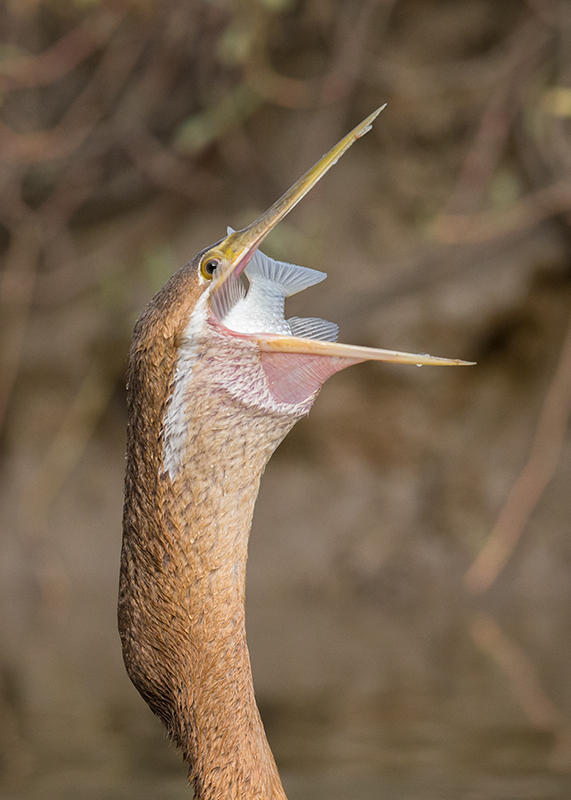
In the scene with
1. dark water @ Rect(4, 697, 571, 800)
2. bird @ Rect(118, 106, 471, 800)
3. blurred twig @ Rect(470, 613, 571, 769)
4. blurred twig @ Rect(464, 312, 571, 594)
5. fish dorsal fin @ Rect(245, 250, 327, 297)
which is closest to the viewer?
bird @ Rect(118, 106, 471, 800)

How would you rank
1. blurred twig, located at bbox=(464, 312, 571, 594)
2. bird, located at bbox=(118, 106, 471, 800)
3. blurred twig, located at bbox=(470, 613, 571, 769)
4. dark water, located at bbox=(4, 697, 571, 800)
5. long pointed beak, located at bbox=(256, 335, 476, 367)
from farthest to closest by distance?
blurred twig, located at bbox=(464, 312, 571, 594)
blurred twig, located at bbox=(470, 613, 571, 769)
dark water, located at bbox=(4, 697, 571, 800)
bird, located at bbox=(118, 106, 471, 800)
long pointed beak, located at bbox=(256, 335, 476, 367)

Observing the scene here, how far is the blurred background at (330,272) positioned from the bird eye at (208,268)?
3119 millimetres

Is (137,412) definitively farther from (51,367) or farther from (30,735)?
(51,367)

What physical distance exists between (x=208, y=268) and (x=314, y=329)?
181 mm

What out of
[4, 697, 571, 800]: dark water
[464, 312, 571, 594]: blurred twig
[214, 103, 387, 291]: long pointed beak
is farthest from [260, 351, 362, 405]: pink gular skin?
[464, 312, 571, 594]: blurred twig

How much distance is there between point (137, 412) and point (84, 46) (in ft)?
14.2

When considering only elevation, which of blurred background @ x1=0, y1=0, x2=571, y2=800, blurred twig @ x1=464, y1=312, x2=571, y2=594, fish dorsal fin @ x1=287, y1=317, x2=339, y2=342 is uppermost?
blurred background @ x1=0, y1=0, x2=571, y2=800

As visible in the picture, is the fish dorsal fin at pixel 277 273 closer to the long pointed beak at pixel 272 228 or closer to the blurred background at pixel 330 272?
the long pointed beak at pixel 272 228

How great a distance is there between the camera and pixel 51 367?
21.3ft

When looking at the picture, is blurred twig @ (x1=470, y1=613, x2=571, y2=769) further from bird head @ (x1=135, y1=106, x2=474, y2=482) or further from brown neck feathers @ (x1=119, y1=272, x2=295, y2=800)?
bird head @ (x1=135, y1=106, x2=474, y2=482)

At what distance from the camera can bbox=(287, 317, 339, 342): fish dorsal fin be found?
1.79 m

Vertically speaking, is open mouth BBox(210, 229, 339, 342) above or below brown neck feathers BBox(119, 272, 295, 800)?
above

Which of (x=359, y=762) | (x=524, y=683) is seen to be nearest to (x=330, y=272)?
(x=524, y=683)

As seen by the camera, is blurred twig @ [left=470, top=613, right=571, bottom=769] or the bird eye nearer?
the bird eye
